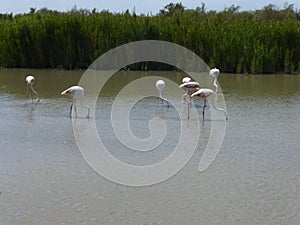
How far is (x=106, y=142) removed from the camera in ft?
24.3

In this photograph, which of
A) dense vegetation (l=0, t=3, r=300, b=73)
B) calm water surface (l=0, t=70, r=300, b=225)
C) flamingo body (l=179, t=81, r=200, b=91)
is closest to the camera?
calm water surface (l=0, t=70, r=300, b=225)

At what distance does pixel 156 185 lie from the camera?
5.77 m

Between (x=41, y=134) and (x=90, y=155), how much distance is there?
49.9 inches

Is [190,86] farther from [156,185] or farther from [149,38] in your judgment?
[149,38]

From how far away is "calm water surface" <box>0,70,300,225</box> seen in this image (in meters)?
4.97

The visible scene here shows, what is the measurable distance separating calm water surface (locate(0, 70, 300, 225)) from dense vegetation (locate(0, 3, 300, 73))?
5602mm

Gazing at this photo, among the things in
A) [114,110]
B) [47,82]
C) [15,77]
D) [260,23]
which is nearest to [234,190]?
[114,110]

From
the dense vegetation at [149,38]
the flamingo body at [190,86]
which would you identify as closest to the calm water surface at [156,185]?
the flamingo body at [190,86]

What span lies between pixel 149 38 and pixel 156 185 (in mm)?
11661

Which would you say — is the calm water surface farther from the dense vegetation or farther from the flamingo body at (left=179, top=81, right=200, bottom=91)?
the dense vegetation

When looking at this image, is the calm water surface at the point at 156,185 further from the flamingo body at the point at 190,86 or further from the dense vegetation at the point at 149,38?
the dense vegetation at the point at 149,38

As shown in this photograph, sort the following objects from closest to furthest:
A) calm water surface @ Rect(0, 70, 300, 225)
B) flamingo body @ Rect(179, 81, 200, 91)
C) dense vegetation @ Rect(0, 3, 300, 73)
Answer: calm water surface @ Rect(0, 70, 300, 225)
flamingo body @ Rect(179, 81, 200, 91)
dense vegetation @ Rect(0, 3, 300, 73)

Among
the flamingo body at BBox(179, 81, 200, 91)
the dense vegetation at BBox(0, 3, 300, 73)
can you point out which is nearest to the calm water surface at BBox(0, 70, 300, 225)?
the flamingo body at BBox(179, 81, 200, 91)

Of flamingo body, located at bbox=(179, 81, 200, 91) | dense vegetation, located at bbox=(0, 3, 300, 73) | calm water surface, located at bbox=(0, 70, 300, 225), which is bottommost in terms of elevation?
calm water surface, located at bbox=(0, 70, 300, 225)
